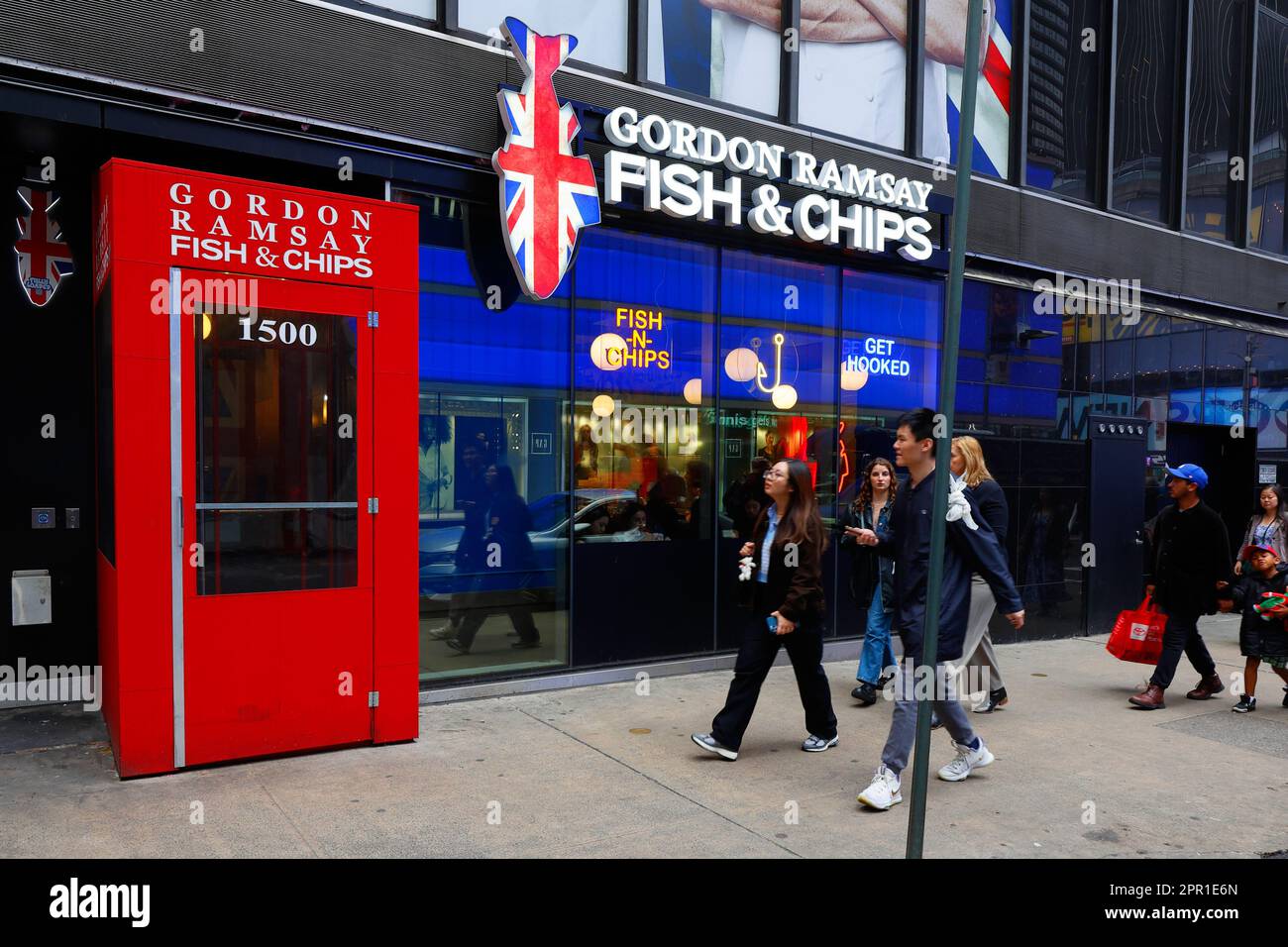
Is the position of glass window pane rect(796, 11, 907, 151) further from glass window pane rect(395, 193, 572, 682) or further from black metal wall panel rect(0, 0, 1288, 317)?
glass window pane rect(395, 193, 572, 682)

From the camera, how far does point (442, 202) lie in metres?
7.38

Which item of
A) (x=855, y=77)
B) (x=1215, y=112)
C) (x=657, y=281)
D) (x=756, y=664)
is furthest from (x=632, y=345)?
(x=1215, y=112)

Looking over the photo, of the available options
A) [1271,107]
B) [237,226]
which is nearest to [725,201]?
[237,226]

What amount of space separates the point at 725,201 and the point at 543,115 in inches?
68.4

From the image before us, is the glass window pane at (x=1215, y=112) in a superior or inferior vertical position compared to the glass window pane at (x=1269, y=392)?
superior

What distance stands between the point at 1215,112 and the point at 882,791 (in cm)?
1277

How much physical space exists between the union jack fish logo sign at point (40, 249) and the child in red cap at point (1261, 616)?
343 inches

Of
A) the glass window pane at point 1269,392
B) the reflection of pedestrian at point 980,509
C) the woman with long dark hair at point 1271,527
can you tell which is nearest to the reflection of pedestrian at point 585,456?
the reflection of pedestrian at point 980,509

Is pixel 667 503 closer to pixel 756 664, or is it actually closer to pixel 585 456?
pixel 585 456

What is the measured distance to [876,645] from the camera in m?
7.69

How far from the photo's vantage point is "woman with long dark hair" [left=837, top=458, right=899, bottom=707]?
24.9 feet

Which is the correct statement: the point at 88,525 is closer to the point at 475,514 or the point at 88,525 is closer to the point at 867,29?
the point at 475,514

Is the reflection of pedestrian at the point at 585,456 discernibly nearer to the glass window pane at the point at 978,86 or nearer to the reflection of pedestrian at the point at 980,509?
the reflection of pedestrian at the point at 980,509

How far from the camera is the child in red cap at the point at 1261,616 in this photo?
7.63 meters
